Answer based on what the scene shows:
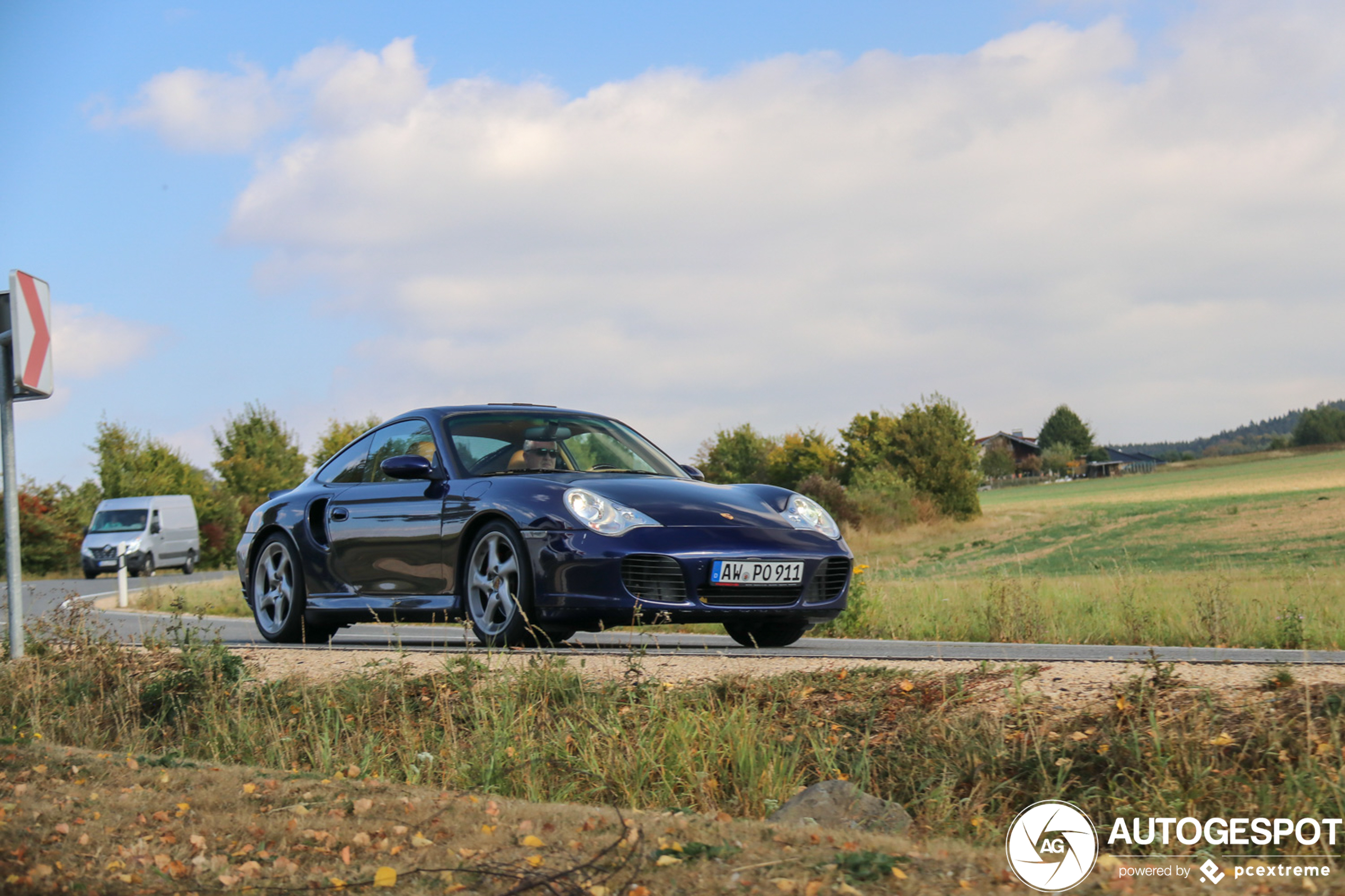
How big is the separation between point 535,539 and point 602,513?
1.29 ft

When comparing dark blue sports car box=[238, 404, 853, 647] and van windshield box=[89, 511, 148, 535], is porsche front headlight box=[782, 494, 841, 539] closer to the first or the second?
dark blue sports car box=[238, 404, 853, 647]

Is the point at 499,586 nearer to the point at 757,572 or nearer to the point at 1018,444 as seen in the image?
the point at 757,572

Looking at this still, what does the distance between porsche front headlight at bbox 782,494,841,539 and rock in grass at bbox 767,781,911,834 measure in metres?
3.12

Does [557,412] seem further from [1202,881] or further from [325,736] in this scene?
[1202,881]

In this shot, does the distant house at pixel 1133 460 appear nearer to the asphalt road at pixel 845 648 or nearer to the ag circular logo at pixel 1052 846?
the asphalt road at pixel 845 648

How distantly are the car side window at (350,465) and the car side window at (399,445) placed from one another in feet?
0.23

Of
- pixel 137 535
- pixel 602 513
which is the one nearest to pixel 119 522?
pixel 137 535

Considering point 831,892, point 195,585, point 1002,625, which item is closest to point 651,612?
point 831,892

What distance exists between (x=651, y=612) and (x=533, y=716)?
1.29 meters

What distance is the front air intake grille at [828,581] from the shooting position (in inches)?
291

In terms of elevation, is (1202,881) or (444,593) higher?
(444,593)

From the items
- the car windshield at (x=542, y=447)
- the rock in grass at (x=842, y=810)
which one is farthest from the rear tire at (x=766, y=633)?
the rock in grass at (x=842, y=810)

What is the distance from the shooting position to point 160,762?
17.3 ft

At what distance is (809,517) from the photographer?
7.79 m
